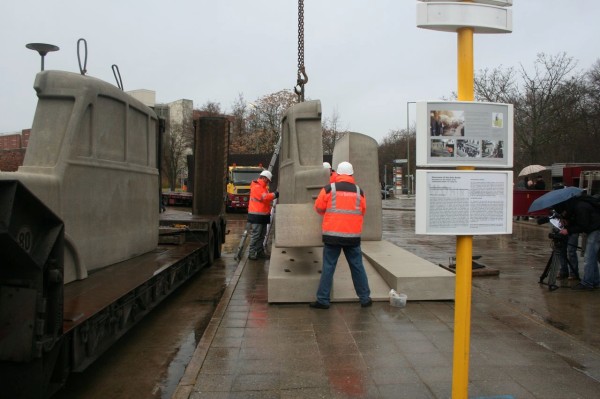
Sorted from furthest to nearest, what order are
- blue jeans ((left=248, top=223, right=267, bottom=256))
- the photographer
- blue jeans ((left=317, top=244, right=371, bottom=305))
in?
blue jeans ((left=248, top=223, right=267, bottom=256)), the photographer, blue jeans ((left=317, top=244, right=371, bottom=305))

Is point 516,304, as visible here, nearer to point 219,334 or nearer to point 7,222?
point 219,334

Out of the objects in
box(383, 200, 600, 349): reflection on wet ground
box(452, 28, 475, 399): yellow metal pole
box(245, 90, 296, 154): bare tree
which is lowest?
box(383, 200, 600, 349): reflection on wet ground

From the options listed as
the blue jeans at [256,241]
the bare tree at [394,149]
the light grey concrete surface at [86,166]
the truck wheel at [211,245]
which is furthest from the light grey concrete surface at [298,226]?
the bare tree at [394,149]

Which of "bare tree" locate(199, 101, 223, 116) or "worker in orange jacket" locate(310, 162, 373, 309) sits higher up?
"bare tree" locate(199, 101, 223, 116)

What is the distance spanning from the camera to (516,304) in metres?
8.19

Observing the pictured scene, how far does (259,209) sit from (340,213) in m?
5.60

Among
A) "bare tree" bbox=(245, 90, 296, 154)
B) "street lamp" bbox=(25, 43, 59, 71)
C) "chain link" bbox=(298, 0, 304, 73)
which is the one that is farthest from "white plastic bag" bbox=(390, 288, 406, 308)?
"bare tree" bbox=(245, 90, 296, 154)

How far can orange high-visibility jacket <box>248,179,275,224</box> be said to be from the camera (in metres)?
12.1

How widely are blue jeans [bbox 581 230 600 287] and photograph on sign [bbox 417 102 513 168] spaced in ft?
20.4

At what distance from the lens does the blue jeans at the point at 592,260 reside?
8.80 m

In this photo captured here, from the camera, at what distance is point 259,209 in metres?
12.4

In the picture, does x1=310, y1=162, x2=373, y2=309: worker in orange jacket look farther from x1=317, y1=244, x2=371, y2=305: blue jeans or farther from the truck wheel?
the truck wheel

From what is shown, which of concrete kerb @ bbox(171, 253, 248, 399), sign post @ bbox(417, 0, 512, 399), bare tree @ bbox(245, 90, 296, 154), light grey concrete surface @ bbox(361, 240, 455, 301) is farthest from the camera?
bare tree @ bbox(245, 90, 296, 154)

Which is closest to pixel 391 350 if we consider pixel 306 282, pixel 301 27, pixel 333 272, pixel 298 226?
pixel 333 272
